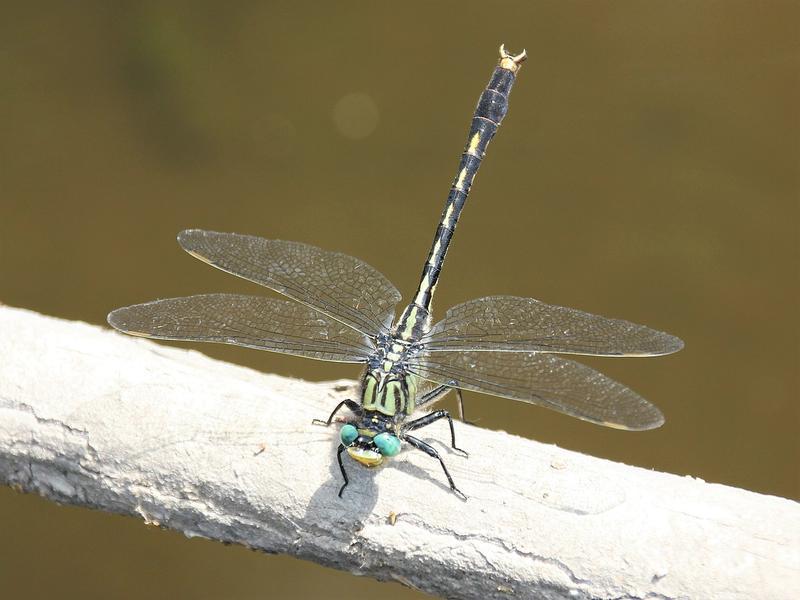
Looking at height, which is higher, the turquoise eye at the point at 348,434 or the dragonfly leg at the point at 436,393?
the dragonfly leg at the point at 436,393

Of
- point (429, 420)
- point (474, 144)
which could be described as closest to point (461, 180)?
point (474, 144)

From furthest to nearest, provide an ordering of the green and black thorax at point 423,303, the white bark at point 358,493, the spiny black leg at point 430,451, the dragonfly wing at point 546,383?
the green and black thorax at point 423,303 → the dragonfly wing at point 546,383 → the spiny black leg at point 430,451 → the white bark at point 358,493

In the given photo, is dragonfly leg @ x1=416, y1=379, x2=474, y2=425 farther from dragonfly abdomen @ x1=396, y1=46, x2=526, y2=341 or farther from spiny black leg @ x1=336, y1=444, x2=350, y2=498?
dragonfly abdomen @ x1=396, y1=46, x2=526, y2=341

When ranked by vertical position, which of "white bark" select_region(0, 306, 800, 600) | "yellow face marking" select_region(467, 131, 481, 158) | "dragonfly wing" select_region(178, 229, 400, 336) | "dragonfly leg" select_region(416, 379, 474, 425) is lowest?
"white bark" select_region(0, 306, 800, 600)

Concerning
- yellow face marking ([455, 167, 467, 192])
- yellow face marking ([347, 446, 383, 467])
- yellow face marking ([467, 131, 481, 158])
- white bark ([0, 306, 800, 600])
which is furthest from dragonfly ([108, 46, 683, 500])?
yellow face marking ([467, 131, 481, 158])

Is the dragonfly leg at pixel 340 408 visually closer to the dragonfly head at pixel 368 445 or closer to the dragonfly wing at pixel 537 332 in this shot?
the dragonfly head at pixel 368 445

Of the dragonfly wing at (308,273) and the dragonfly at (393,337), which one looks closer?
the dragonfly at (393,337)

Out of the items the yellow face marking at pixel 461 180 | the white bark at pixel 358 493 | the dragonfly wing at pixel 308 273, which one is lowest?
the white bark at pixel 358 493

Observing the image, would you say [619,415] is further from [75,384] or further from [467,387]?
[75,384]

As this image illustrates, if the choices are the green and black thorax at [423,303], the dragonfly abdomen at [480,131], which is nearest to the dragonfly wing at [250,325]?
the green and black thorax at [423,303]
